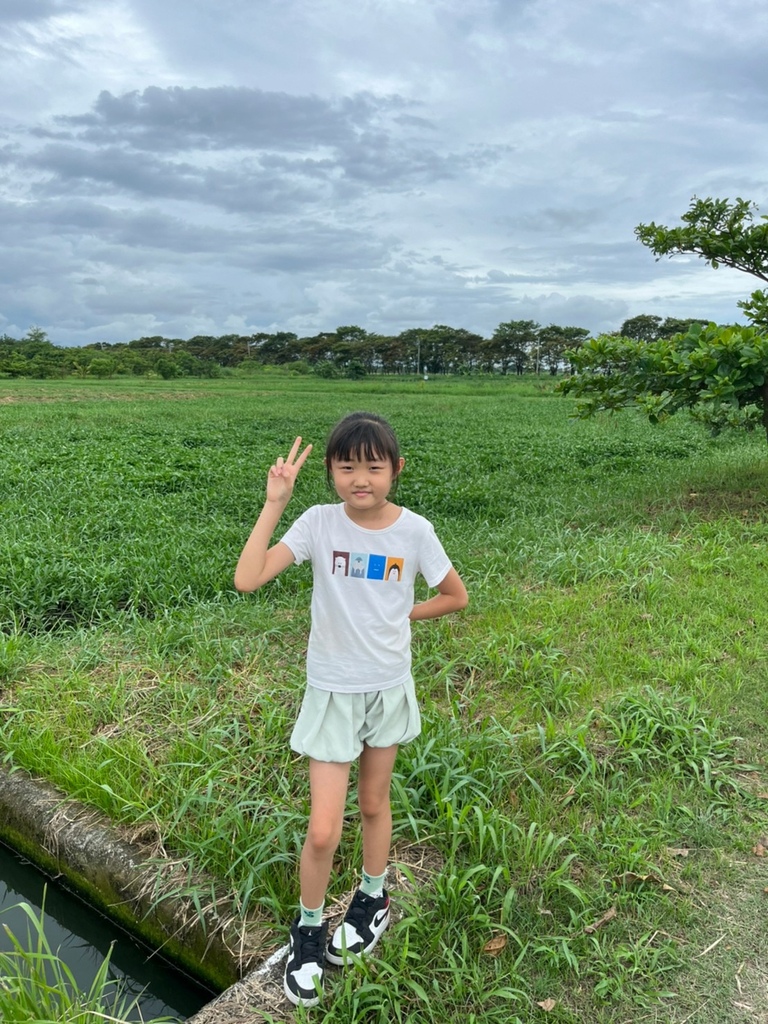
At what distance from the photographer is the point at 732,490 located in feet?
24.4

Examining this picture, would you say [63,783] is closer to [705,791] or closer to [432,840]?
[432,840]

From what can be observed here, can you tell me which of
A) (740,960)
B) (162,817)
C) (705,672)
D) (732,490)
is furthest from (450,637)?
(732,490)

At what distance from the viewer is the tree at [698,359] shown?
6.07 m

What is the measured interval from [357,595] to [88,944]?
1.91 m

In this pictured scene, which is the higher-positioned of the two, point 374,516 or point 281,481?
point 281,481

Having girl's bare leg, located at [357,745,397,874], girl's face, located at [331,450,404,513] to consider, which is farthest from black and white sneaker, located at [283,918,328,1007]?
girl's face, located at [331,450,404,513]

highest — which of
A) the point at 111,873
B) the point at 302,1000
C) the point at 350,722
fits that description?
the point at 350,722

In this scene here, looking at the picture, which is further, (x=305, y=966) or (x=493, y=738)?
(x=493, y=738)

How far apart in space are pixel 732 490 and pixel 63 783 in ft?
22.3

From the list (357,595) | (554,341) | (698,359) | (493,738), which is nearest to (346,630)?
(357,595)

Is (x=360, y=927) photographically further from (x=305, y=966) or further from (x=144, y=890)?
(x=144, y=890)

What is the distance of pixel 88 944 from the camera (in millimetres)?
2729

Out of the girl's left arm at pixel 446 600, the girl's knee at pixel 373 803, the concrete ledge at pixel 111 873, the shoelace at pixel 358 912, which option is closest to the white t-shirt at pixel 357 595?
the girl's left arm at pixel 446 600

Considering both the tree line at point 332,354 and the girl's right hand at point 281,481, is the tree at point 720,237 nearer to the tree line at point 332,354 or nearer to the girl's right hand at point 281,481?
the girl's right hand at point 281,481
